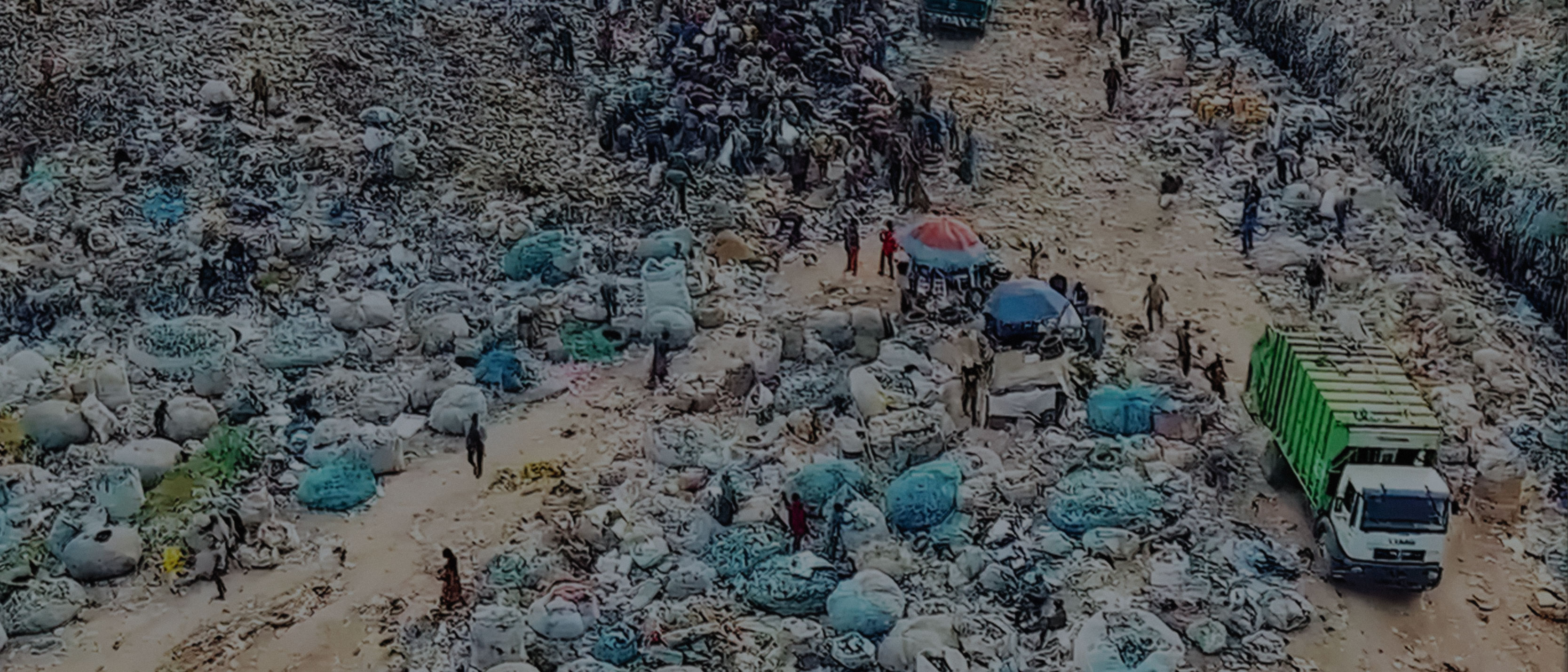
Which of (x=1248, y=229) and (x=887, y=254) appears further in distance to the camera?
(x=1248, y=229)

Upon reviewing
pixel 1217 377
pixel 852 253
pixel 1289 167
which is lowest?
pixel 1217 377

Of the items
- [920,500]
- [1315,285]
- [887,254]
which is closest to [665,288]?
[887,254]

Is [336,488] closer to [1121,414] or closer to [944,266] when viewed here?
[944,266]

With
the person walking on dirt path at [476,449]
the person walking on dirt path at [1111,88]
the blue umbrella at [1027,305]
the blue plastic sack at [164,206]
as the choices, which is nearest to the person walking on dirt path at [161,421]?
the person walking on dirt path at [476,449]

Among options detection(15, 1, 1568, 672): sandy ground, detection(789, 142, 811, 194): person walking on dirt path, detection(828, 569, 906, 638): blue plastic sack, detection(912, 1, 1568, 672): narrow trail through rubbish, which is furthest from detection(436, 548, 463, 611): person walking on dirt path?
detection(789, 142, 811, 194): person walking on dirt path

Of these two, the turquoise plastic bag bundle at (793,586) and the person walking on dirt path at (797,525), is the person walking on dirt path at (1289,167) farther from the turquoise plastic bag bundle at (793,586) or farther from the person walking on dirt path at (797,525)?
the turquoise plastic bag bundle at (793,586)

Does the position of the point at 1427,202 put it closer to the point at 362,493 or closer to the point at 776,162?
the point at 776,162

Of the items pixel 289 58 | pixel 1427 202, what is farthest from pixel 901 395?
pixel 289 58
